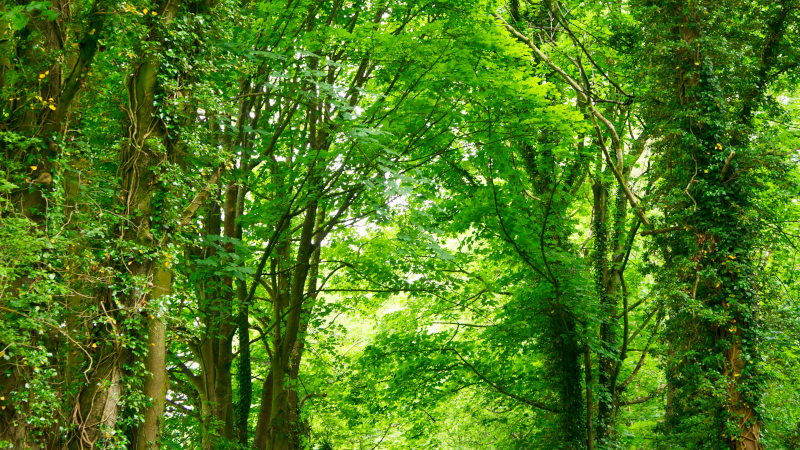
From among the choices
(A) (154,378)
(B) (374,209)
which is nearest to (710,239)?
(B) (374,209)

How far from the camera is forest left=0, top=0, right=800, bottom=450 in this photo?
Result: 4.71m

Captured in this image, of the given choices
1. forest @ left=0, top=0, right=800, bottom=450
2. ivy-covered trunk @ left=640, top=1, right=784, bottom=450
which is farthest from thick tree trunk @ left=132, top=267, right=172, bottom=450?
ivy-covered trunk @ left=640, top=1, right=784, bottom=450

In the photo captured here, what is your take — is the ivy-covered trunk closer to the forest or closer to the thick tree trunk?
the forest

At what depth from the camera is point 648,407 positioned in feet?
48.1

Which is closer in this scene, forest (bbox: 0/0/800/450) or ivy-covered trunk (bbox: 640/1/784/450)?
forest (bbox: 0/0/800/450)

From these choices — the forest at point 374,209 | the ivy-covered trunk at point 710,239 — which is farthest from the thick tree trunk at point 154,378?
the ivy-covered trunk at point 710,239

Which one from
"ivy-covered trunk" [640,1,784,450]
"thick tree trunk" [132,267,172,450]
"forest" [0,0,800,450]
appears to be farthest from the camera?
"ivy-covered trunk" [640,1,784,450]

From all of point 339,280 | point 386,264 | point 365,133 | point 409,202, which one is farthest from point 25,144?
point 339,280

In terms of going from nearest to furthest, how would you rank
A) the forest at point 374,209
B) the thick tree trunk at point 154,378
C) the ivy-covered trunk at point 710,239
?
the forest at point 374,209, the thick tree trunk at point 154,378, the ivy-covered trunk at point 710,239

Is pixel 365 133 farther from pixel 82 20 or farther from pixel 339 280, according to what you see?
pixel 339 280

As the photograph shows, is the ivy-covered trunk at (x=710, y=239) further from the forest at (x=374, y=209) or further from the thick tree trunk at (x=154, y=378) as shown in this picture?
the thick tree trunk at (x=154, y=378)

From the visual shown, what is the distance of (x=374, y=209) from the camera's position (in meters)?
7.02

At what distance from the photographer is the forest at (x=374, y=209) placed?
4707mm

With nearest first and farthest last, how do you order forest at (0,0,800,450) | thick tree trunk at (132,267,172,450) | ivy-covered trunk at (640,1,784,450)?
forest at (0,0,800,450) → thick tree trunk at (132,267,172,450) → ivy-covered trunk at (640,1,784,450)
